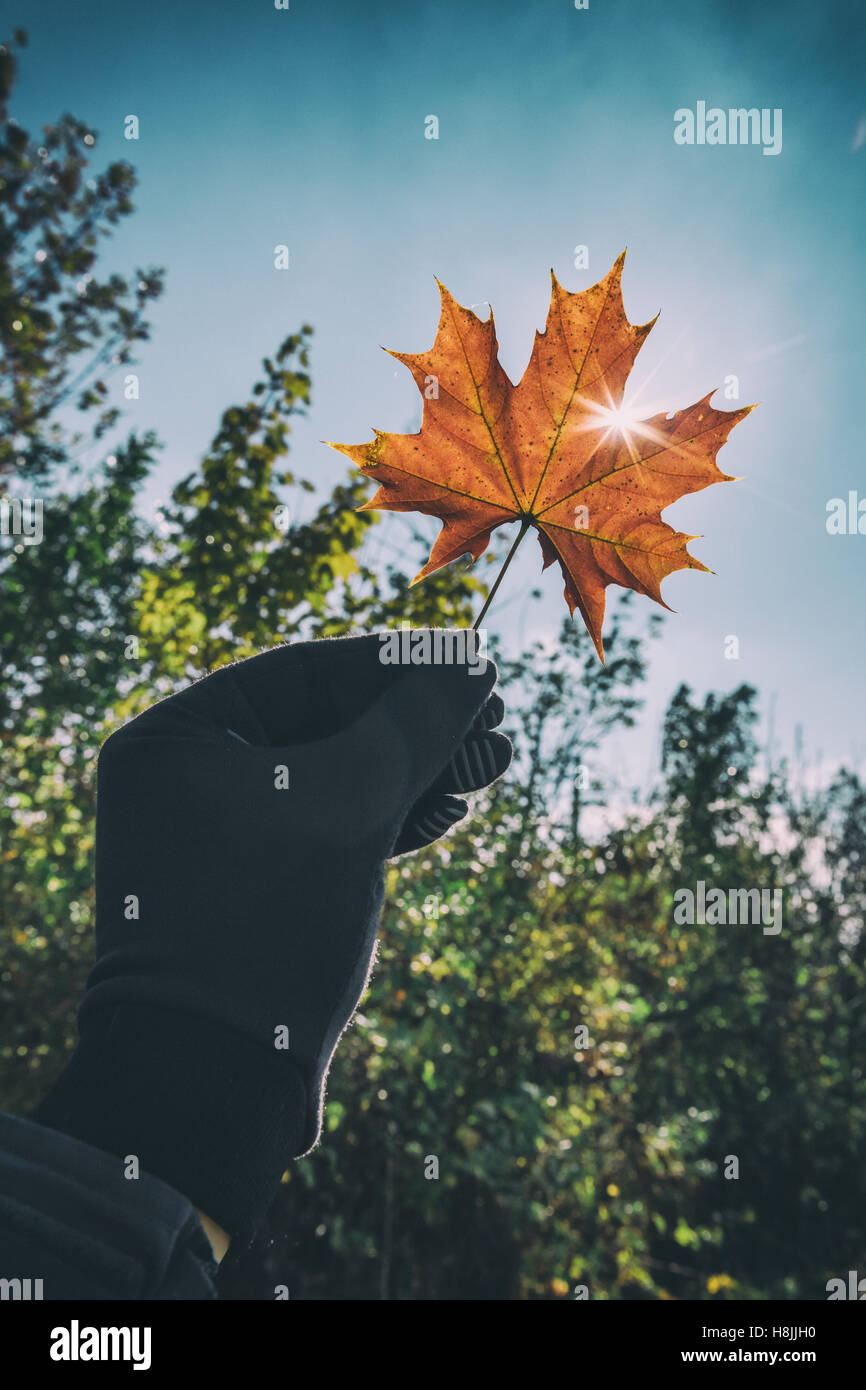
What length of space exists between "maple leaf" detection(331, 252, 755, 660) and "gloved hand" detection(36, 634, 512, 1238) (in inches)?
11.5

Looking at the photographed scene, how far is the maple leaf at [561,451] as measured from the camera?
1.29 meters

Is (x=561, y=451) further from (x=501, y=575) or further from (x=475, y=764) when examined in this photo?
(x=475, y=764)

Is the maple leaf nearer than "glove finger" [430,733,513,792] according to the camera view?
Yes

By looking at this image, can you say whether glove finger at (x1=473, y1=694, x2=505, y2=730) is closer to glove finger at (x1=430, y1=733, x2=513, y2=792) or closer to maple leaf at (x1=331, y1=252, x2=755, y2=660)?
glove finger at (x1=430, y1=733, x2=513, y2=792)

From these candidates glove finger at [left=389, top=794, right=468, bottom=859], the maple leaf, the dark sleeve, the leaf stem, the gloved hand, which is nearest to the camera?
the dark sleeve

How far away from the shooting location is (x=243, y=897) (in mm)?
1081

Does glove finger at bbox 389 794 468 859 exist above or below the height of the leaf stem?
below

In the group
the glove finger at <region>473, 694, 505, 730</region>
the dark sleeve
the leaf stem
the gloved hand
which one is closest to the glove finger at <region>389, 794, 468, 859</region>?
the gloved hand

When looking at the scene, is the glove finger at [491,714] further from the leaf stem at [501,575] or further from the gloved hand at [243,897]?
the leaf stem at [501,575]

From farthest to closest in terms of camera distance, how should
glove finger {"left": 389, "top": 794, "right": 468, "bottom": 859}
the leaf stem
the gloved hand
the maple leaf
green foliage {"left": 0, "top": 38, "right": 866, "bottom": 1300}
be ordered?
1. green foliage {"left": 0, "top": 38, "right": 866, "bottom": 1300}
2. glove finger {"left": 389, "top": 794, "right": 468, "bottom": 859}
3. the maple leaf
4. the leaf stem
5. the gloved hand

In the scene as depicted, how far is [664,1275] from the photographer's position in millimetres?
5793

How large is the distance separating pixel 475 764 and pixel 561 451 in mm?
607

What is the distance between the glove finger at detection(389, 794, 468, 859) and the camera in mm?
Result: 1452

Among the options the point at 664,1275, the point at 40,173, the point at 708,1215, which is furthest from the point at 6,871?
the point at 708,1215
